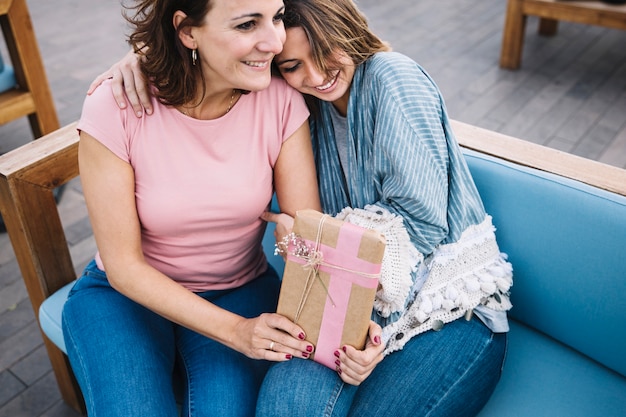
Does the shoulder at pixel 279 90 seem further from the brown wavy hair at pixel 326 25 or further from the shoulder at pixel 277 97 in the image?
the brown wavy hair at pixel 326 25

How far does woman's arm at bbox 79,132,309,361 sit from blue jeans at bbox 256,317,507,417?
7cm

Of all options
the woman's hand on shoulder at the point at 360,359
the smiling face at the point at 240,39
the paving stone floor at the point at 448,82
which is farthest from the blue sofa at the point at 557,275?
the paving stone floor at the point at 448,82

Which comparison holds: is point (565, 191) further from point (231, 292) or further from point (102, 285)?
point (102, 285)

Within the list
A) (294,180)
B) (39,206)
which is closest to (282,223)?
(294,180)

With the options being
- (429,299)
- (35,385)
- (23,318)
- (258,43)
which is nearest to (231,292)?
(429,299)

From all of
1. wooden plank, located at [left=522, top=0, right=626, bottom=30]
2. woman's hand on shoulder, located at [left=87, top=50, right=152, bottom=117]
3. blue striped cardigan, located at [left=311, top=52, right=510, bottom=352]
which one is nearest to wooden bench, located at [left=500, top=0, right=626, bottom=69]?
wooden plank, located at [left=522, top=0, right=626, bottom=30]

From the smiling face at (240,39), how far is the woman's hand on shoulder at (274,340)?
19.7 inches

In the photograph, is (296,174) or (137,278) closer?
(137,278)

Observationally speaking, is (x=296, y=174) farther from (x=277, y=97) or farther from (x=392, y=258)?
(x=392, y=258)

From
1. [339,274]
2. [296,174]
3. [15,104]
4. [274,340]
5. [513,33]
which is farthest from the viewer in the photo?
[513,33]

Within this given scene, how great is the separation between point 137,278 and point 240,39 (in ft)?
1.89

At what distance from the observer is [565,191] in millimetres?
A: 1399

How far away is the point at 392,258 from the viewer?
129cm

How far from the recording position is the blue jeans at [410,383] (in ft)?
3.98
